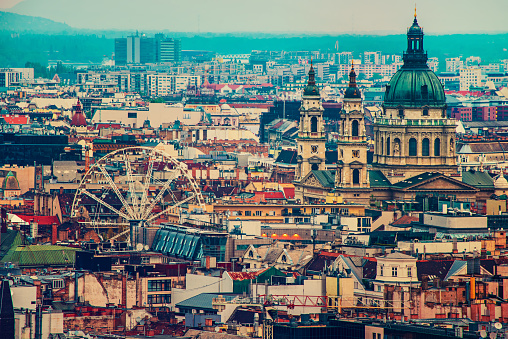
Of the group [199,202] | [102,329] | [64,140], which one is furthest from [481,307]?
[64,140]

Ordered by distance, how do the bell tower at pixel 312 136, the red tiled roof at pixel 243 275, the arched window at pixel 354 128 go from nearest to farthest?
the red tiled roof at pixel 243 275
the arched window at pixel 354 128
the bell tower at pixel 312 136

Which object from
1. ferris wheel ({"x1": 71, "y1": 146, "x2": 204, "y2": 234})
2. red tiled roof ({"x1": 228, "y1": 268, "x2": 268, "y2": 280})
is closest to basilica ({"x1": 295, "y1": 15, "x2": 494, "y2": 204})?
ferris wheel ({"x1": 71, "y1": 146, "x2": 204, "y2": 234})

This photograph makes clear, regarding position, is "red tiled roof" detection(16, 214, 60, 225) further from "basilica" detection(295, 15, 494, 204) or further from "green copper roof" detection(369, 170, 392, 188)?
"green copper roof" detection(369, 170, 392, 188)

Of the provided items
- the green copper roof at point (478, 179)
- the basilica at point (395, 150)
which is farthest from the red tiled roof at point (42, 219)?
the green copper roof at point (478, 179)

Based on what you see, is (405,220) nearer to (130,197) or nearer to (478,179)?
(130,197)

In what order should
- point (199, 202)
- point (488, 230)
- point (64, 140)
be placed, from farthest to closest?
point (64, 140) → point (199, 202) → point (488, 230)

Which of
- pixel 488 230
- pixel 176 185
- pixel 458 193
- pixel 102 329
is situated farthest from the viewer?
pixel 176 185

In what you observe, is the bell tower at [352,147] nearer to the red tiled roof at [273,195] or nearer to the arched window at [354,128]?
the arched window at [354,128]

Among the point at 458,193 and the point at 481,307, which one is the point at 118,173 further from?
the point at 481,307
